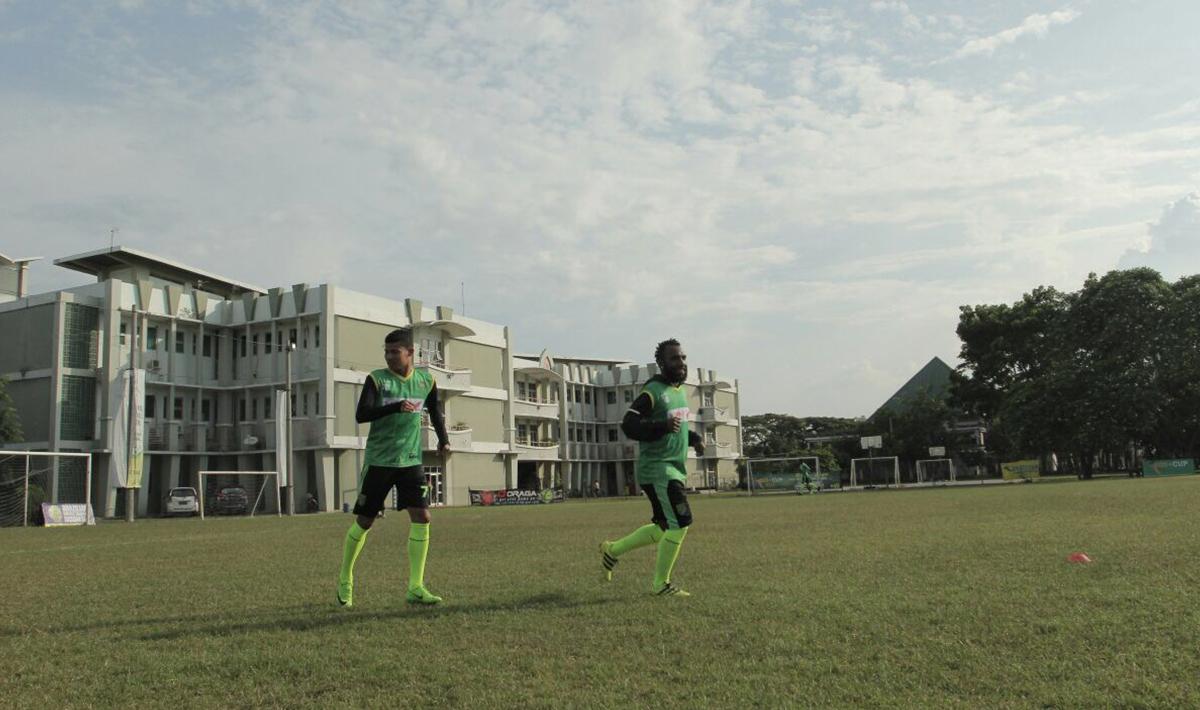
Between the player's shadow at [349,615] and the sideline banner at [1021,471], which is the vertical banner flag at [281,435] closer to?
the player's shadow at [349,615]

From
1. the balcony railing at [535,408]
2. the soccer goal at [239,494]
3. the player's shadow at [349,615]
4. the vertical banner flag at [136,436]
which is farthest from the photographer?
the balcony railing at [535,408]


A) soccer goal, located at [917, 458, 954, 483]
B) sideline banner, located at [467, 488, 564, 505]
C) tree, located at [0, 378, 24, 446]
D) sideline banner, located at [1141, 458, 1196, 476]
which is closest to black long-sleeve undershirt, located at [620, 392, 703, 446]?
tree, located at [0, 378, 24, 446]

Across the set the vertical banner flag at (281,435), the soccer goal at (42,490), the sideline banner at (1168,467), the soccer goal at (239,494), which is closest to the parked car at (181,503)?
the soccer goal at (239,494)

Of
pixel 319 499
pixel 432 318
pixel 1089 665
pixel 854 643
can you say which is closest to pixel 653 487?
pixel 854 643

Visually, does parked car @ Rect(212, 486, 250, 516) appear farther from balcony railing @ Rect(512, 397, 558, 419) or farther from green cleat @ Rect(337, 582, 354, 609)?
green cleat @ Rect(337, 582, 354, 609)

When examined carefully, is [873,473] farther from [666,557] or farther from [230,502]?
[666,557]

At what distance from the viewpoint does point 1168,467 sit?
51125 millimetres

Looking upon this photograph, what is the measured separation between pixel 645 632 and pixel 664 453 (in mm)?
2126

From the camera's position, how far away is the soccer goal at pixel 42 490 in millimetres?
28094

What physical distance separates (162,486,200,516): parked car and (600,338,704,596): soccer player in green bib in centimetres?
3565

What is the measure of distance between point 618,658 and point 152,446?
44011mm

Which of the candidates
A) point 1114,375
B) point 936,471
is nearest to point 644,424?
point 1114,375

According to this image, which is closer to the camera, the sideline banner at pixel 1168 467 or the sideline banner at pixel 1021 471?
the sideline banner at pixel 1168 467

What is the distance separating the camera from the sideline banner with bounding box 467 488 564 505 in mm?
49969
